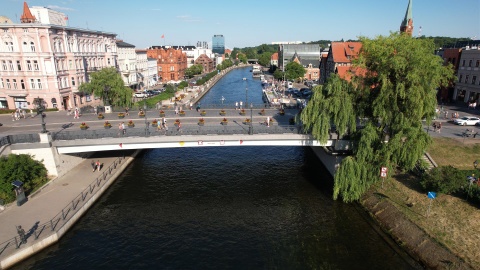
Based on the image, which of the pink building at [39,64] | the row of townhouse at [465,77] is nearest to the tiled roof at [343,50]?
the row of townhouse at [465,77]

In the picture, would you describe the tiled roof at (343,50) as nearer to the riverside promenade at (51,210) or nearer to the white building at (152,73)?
the riverside promenade at (51,210)

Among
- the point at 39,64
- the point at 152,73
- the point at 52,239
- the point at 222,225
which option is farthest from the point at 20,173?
the point at 152,73

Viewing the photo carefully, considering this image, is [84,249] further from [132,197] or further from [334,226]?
[334,226]

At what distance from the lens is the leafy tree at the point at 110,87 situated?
2032 inches

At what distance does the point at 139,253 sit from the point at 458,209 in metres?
26.8

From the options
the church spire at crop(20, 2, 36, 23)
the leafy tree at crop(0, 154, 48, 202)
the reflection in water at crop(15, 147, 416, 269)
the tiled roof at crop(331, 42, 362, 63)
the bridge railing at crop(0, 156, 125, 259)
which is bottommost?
the reflection in water at crop(15, 147, 416, 269)

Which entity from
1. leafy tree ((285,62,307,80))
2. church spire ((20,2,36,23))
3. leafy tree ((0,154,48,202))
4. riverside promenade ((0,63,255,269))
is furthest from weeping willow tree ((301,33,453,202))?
leafy tree ((285,62,307,80))

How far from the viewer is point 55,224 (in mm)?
24672

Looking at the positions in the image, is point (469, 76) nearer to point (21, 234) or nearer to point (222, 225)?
point (222, 225)

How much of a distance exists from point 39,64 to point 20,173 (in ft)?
104

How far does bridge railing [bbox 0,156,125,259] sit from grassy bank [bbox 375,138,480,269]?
28.9 meters

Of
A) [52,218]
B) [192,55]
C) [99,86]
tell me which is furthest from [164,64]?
[52,218]

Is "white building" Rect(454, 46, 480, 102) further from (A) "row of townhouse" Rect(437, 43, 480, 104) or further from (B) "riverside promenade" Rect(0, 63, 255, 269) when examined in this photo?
(B) "riverside promenade" Rect(0, 63, 255, 269)

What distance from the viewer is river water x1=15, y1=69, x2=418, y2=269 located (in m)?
22.7
